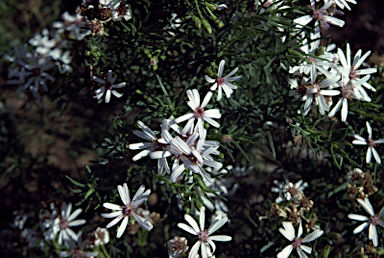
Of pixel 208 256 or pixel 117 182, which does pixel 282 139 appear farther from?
pixel 117 182

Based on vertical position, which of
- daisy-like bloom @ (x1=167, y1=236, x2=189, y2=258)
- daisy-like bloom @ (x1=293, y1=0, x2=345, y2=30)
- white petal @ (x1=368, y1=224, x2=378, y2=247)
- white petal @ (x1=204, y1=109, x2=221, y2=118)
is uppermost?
daisy-like bloom @ (x1=293, y1=0, x2=345, y2=30)

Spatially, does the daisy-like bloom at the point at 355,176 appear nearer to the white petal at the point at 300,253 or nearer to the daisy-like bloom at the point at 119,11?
the white petal at the point at 300,253

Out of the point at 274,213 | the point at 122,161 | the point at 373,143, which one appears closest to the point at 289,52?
the point at 373,143

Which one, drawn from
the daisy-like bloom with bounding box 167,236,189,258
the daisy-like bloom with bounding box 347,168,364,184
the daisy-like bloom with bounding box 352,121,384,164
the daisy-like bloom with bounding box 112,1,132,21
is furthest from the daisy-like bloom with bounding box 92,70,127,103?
the daisy-like bloom with bounding box 347,168,364,184

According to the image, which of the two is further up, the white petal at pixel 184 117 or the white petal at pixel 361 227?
the white petal at pixel 184 117

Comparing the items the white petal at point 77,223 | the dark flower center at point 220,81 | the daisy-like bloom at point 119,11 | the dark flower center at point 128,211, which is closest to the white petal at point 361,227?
the dark flower center at point 220,81

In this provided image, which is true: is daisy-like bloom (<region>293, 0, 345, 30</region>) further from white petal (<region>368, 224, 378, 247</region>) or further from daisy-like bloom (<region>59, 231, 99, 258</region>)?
daisy-like bloom (<region>59, 231, 99, 258</region>)

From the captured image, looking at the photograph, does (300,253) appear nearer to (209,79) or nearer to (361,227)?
(361,227)

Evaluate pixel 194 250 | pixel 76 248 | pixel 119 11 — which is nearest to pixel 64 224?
pixel 76 248
